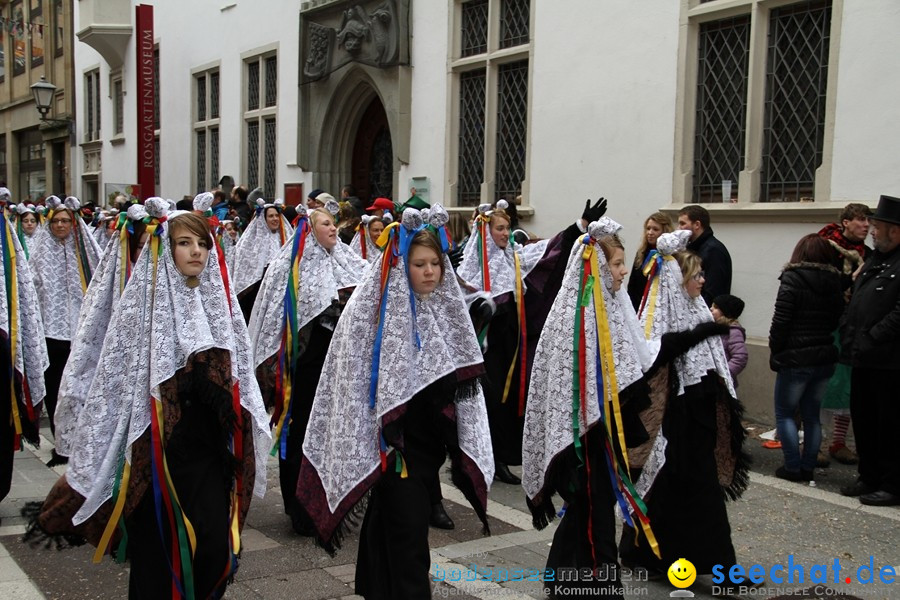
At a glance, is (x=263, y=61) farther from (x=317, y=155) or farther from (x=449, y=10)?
(x=449, y=10)

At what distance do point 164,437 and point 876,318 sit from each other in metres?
4.97

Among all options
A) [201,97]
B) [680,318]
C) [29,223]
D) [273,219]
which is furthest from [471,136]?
[201,97]

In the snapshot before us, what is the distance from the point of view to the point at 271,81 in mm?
17422

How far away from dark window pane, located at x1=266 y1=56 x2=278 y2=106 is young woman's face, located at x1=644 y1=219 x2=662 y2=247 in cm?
1148

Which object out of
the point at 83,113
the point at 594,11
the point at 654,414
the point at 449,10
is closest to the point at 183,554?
the point at 654,414

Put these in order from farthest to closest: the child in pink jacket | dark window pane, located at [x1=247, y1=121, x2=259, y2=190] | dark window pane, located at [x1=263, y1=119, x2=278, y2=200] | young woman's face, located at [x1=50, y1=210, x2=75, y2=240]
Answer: dark window pane, located at [x1=247, y1=121, x2=259, y2=190], dark window pane, located at [x1=263, y1=119, x2=278, y2=200], young woman's face, located at [x1=50, y1=210, x2=75, y2=240], the child in pink jacket

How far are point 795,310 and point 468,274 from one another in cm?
247

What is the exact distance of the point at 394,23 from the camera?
13383mm

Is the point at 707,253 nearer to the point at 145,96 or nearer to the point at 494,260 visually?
the point at 494,260

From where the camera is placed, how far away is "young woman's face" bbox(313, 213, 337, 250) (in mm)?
6039

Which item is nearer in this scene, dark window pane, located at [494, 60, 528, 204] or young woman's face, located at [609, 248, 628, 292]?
young woman's face, located at [609, 248, 628, 292]

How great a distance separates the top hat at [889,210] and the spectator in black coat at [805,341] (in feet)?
1.87

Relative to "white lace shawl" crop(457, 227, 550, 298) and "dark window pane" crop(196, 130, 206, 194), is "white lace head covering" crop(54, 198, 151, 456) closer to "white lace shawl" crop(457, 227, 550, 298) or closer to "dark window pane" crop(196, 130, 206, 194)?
"white lace shawl" crop(457, 227, 550, 298)

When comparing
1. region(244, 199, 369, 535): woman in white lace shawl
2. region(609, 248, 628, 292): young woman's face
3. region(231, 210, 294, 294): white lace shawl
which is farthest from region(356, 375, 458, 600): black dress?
region(231, 210, 294, 294): white lace shawl
